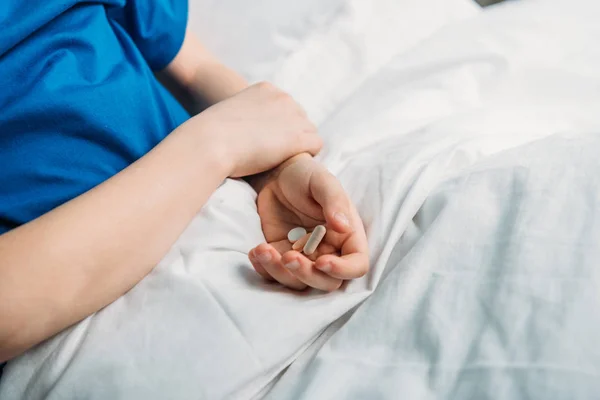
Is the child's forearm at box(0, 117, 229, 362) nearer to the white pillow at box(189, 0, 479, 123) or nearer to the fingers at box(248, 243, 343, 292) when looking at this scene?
the fingers at box(248, 243, 343, 292)

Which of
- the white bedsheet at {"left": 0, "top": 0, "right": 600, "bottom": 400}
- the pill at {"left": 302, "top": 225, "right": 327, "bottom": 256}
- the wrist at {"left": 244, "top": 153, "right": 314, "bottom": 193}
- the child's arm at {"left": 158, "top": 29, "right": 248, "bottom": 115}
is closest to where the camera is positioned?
the white bedsheet at {"left": 0, "top": 0, "right": 600, "bottom": 400}

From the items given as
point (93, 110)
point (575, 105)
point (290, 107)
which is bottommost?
point (575, 105)

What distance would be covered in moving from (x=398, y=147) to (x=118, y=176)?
29cm

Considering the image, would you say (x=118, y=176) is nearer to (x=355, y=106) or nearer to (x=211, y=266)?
(x=211, y=266)

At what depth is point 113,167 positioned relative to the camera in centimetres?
63

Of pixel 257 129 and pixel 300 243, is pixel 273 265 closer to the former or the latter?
pixel 300 243

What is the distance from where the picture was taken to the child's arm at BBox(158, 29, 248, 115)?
0.81 metres

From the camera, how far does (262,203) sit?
645 millimetres

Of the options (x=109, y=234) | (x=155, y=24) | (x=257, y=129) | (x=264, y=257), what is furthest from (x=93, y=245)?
(x=155, y=24)

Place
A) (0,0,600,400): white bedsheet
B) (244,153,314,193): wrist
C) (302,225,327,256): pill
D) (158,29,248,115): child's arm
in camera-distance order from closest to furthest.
A: 1. (0,0,600,400): white bedsheet
2. (302,225,327,256): pill
3. (244,153,314,193): wrist
4. (158,29,248,115): child's arm

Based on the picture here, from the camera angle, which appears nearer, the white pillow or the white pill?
the white pill

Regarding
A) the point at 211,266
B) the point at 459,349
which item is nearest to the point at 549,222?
the point at 459,349

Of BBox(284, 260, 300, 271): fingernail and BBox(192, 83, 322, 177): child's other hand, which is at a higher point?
BBox(192, 83, 322, 177): child's other hand

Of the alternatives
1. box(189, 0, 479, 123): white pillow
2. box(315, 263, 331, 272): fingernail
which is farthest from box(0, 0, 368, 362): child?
box(189, 0, 479, 123): white pillow
